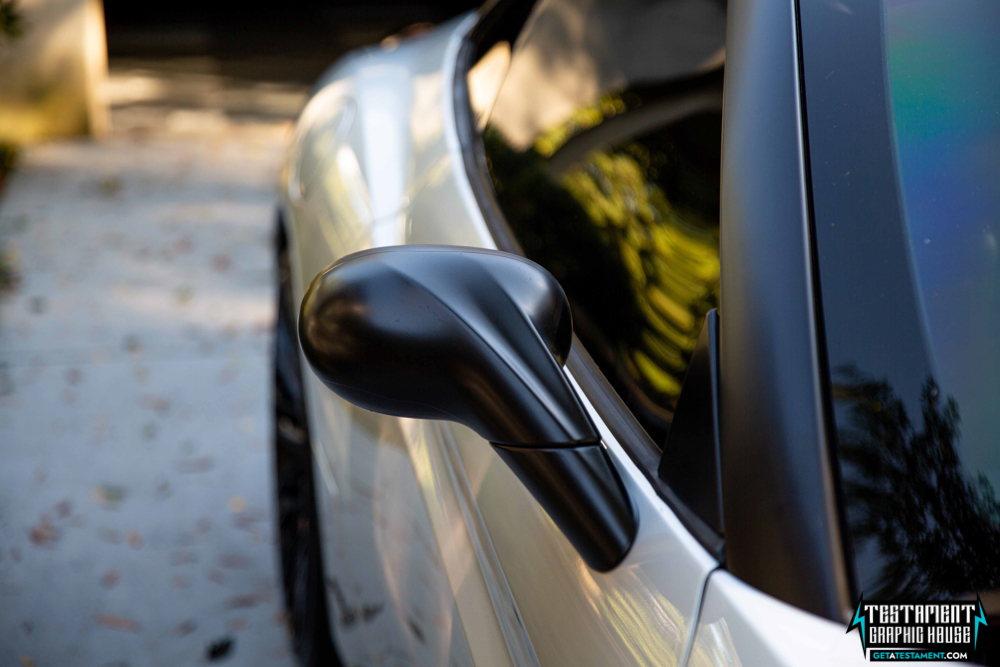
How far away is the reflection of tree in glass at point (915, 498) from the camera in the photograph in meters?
0.69

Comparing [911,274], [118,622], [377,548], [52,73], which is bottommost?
[118,622]

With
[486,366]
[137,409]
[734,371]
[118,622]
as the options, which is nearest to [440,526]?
[486,366]

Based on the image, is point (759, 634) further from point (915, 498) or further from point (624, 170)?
point (624, 170)

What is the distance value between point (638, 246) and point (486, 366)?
422 millimetres

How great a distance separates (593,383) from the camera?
1055 mm

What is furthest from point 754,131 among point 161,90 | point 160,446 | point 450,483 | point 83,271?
point 161,90

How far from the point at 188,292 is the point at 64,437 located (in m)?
1.20

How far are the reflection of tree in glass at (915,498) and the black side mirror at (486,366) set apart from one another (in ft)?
0.73

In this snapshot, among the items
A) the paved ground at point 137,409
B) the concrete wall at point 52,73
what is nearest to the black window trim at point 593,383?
the paved ground at point 137,409

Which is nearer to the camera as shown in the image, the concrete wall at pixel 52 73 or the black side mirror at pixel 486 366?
the black side mirror at pixel 486 366

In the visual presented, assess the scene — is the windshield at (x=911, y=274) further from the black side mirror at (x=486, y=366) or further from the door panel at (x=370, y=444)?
the door panel at (x=370, y=444)

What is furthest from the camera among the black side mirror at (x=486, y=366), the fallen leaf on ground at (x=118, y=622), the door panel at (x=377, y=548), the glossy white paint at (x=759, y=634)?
the fallen leaf on ground at (x=118, y=622)

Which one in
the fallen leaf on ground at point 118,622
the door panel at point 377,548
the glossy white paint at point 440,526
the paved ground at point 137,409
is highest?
the glossy white paint at point 440,526

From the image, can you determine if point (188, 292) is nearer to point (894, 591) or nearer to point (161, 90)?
point (161, 90)
